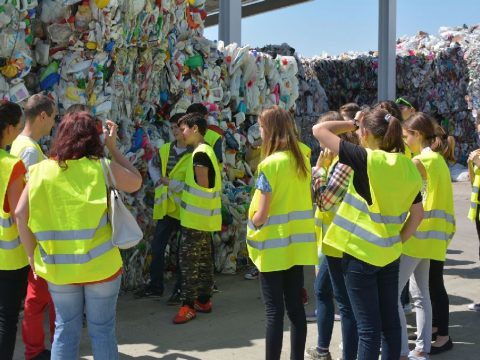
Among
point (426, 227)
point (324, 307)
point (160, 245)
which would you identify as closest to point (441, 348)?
point (426, 227)

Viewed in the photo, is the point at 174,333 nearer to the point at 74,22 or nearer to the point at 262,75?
the point at 74,22

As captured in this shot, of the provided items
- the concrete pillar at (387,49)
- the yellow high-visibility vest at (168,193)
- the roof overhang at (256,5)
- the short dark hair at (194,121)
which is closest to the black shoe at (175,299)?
the yellow high-visibility vest at (168,193)

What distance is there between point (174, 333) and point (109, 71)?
90.4 inches

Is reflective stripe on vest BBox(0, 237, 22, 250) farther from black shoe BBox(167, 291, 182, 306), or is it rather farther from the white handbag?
black shoe BBox(167, 291, 182, 306)

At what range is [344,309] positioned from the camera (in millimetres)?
3889

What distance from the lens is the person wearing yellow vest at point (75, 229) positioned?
319 cm

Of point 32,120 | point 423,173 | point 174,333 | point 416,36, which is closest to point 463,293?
point 423,173

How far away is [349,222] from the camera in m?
3.57

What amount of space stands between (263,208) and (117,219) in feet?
2.87

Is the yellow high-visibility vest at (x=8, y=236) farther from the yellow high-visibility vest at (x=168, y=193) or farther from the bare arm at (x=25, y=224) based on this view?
the yellow high-visibility vest at (x=168, y=193)

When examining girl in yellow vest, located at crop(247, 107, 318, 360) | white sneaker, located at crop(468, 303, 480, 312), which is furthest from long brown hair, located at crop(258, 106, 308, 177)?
white sneaker, located at crop(468, 303, 480, 312)

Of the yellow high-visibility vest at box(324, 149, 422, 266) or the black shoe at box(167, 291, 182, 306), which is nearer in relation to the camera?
the yellow high-visibility vest at box(324, 149, 422, 266)

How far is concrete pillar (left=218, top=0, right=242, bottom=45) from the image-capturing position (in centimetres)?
983

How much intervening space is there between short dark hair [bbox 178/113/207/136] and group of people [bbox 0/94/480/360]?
1.15m
